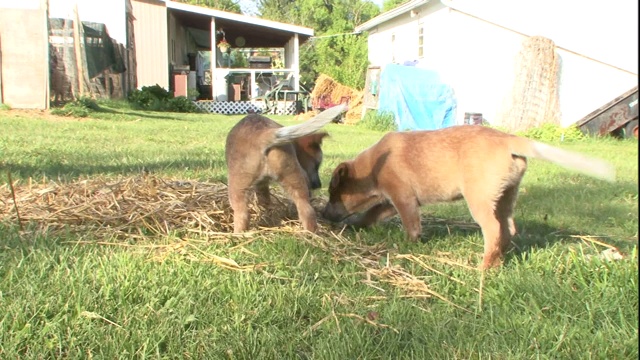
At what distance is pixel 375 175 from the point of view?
552 centimetres

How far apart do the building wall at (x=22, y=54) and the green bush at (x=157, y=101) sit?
743 cm

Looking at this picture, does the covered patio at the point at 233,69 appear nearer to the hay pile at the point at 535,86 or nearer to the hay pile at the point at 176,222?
the hay pile at the point at 535,86

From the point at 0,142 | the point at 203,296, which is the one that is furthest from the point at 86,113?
the point at 203,296

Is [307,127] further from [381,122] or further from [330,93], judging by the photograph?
[330,93]

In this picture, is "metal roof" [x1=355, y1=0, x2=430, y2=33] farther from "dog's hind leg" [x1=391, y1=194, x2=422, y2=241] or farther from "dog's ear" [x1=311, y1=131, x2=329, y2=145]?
"dog's hind leg" [x1=391, y1=194, x2=422, y2=241]

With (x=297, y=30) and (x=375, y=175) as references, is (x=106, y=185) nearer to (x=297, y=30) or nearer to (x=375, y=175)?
(x=375, y=175)

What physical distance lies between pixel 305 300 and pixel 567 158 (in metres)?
1.57

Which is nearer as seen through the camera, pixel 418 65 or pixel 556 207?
pixel 556 207

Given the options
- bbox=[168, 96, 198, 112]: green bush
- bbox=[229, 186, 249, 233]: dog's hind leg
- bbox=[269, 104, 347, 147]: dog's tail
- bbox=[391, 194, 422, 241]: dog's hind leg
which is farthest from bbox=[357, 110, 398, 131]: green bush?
bbox=[269, 104, 347, 147]: dog's tail

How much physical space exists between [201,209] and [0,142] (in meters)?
6.47

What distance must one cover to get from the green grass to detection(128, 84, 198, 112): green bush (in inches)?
792

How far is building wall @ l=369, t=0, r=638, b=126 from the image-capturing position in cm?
1983

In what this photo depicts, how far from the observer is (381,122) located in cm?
1977

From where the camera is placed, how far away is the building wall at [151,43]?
2836 cm
